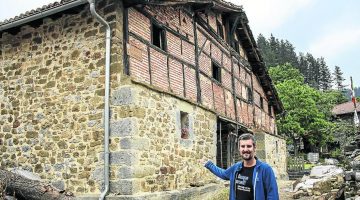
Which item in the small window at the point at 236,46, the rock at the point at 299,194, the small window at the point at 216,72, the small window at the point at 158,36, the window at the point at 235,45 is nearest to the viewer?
the small window at the point at 158,36

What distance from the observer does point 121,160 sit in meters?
7.41

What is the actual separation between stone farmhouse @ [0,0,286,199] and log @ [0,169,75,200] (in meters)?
0.48

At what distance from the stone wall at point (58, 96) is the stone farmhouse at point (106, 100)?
2cm

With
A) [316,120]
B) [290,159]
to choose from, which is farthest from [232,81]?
[316,120]

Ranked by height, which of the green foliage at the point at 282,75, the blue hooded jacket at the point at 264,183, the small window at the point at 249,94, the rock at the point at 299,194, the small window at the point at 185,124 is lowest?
the rock at the point at 299,194

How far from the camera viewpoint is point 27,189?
746 cm

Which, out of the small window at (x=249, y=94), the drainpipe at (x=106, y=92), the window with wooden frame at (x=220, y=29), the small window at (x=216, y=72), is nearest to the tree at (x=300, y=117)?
the small window at (x=249, y=94)

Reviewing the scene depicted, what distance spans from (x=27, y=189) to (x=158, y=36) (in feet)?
15.4

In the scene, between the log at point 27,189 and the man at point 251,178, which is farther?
the log at point 27,189

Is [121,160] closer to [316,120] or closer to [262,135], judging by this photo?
[262,135]

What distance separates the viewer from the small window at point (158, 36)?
30.7 ft

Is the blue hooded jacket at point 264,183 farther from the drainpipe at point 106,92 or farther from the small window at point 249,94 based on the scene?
the small window at point 249,94

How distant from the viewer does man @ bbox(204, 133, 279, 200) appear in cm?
363

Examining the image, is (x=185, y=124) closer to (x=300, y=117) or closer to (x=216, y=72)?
(x=216, y=72)
